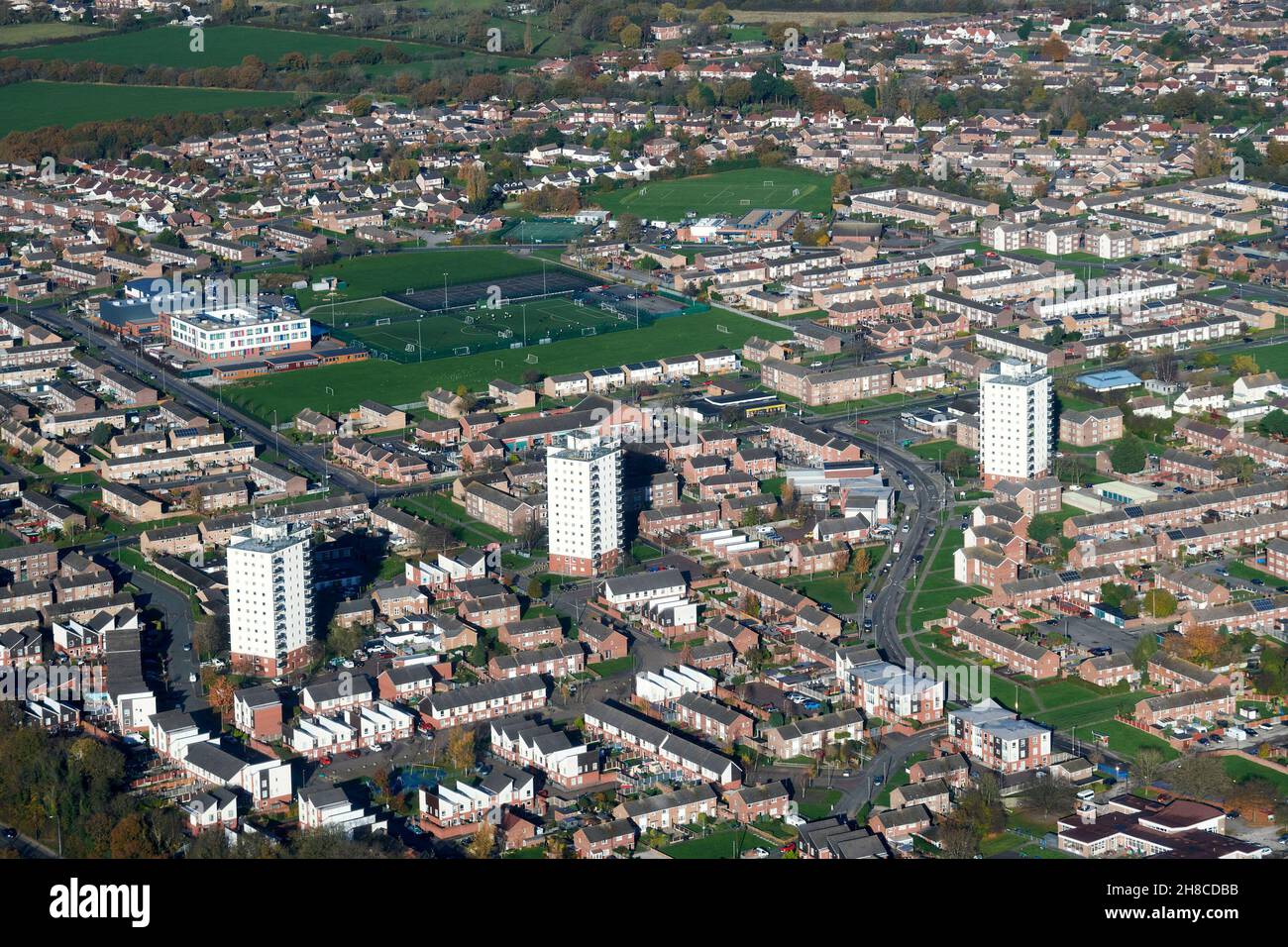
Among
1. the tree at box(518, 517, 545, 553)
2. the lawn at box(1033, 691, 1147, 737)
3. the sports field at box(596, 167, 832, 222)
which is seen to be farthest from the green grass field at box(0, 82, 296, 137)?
the lawn at box(1033, 691, 1147, 737)

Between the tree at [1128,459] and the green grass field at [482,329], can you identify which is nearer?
the tree at [1128,459]

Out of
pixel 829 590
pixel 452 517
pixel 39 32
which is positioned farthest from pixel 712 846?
pixel 39 32

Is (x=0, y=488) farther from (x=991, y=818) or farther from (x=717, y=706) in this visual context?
(x=991, y=818)

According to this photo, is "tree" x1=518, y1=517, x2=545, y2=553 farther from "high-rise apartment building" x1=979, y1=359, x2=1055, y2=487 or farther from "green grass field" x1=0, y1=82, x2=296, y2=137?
"green grass field" x1=0, y1=82, x2=296, y2=137

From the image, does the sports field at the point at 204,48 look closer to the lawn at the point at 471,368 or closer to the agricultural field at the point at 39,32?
the agricultural field at the point at 39,32

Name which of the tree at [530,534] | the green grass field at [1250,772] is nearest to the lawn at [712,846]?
the green grass field at [1250,772]

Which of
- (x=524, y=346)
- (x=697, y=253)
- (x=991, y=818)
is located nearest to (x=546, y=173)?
(x=697, y=253)

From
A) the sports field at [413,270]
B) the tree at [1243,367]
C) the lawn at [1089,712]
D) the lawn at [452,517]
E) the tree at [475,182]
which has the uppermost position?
the tree at [475,182]
